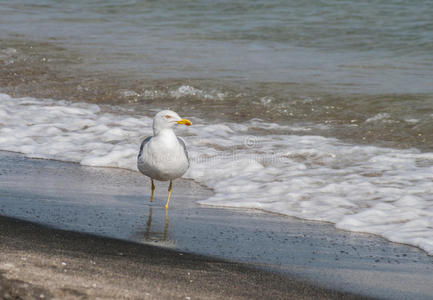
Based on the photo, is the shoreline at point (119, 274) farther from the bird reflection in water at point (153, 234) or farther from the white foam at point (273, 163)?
the white foam at point (273, 163)

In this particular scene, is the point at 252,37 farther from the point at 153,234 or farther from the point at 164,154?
the point at 153,234

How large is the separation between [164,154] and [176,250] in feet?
4.61

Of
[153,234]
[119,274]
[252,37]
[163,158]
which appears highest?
[252,37]

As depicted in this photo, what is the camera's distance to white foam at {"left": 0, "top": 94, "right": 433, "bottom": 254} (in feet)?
19.5

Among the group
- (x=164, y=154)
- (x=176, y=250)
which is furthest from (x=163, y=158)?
(x=176, y=250)

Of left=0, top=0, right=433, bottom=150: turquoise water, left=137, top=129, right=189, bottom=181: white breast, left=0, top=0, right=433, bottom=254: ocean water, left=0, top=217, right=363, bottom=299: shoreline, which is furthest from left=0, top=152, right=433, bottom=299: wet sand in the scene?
left=0, top=0, right=433, bottom=150: turquoise water

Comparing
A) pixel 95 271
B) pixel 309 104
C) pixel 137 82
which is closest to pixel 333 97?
pixel 309 104

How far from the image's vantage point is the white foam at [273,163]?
5930mm

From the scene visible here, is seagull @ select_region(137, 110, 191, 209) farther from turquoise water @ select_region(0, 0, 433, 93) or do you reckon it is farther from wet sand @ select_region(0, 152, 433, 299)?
turquoise water @ select_region(0, 0, 433, 93)

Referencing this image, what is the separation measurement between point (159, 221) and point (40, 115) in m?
4.93

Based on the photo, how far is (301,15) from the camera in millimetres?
19094

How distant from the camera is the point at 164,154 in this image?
237 inches

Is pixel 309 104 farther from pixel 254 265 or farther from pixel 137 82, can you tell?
pixel 254 265

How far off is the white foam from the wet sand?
1.15ft
